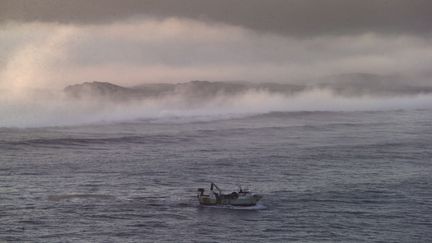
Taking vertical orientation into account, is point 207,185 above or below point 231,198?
above

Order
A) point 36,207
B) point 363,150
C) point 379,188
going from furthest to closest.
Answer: point 363,150 < point 379,188 < point 36,207

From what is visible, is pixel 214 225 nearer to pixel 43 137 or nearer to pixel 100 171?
pixel 100 171

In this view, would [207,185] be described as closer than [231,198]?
No

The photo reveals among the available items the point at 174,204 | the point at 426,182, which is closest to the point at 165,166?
the point at 174,204

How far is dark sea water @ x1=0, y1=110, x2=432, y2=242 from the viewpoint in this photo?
83.4 metres

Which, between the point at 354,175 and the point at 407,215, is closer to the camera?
the point at 407,215

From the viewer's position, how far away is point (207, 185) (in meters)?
110

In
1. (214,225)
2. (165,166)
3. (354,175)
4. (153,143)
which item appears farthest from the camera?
(153,143)

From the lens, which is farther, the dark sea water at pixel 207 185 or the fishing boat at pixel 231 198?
the fishing boat at pixel 231 198

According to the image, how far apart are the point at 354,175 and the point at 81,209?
45.3 m

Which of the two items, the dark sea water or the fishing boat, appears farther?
the fishing boat

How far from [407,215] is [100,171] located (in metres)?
50.1

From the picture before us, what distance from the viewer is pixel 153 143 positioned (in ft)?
545

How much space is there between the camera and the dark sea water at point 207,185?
83438 millimetres
